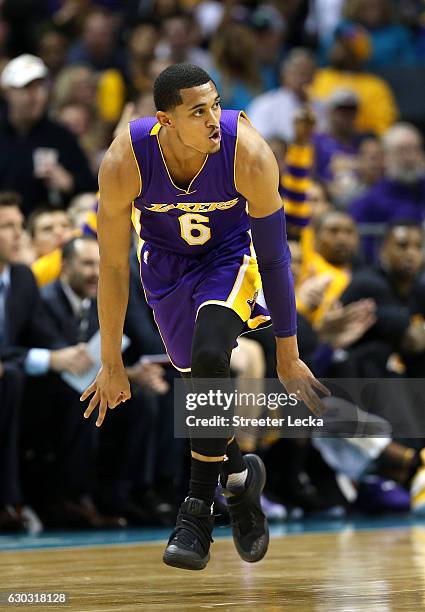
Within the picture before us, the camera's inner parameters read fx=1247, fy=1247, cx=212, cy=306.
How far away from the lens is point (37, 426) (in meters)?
7.32

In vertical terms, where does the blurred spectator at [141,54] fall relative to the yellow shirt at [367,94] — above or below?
above

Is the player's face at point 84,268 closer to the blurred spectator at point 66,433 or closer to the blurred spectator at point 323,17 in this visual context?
the blurred spectator at point 66,433

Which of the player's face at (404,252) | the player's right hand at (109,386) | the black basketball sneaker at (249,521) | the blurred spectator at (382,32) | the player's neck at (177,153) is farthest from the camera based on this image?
the blurred spectator at (382,32)

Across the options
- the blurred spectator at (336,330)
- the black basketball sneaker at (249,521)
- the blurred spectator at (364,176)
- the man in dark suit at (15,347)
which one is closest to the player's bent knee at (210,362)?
the black basketball sneaker at (249,521)

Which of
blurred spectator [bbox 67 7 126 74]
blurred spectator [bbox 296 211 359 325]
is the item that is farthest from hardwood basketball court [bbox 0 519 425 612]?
blurred spectator [bbox 67 7 126 74]

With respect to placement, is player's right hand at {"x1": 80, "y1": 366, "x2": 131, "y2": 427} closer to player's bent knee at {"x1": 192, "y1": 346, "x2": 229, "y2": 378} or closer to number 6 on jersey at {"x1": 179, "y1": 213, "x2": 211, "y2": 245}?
player's bent knee at {"x1": 192, "y1": 346, "x2": 229, "y2": 378}

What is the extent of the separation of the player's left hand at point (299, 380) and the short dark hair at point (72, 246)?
9.76 ft

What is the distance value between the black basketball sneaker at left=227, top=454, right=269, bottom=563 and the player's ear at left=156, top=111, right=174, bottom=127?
4.82 feet

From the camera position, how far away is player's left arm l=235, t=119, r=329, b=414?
437 cm

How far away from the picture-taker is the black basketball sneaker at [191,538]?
431cm

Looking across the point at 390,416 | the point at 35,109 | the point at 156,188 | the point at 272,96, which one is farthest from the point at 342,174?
the point at 156,188

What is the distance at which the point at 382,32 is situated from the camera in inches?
525

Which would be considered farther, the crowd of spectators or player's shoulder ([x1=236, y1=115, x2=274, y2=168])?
the crowd of spectators

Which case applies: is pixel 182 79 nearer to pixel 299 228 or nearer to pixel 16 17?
pixel 299 228
